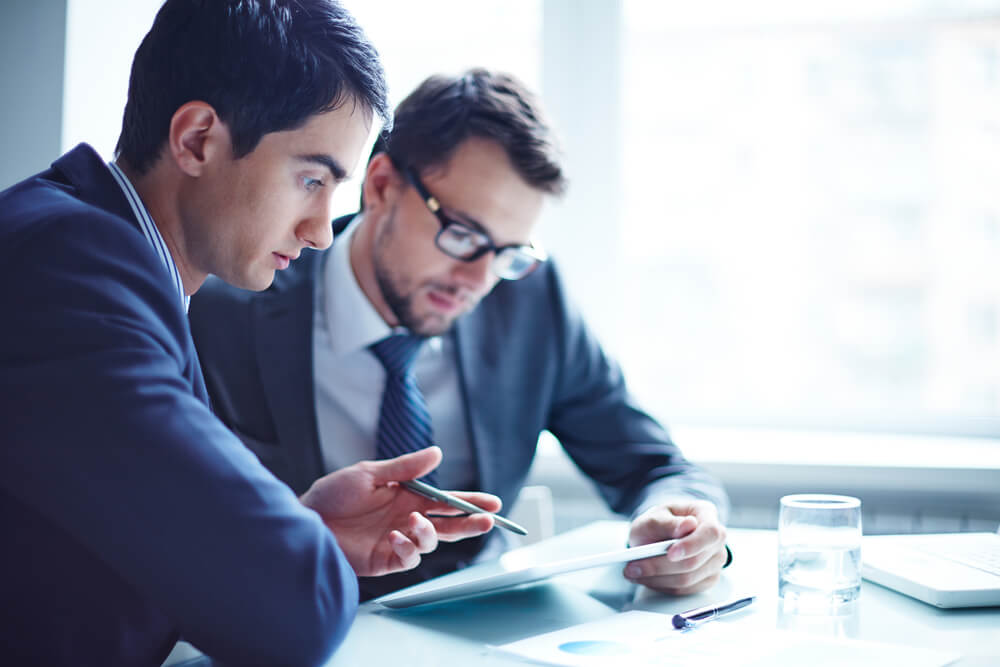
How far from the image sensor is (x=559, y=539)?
4.23 feet

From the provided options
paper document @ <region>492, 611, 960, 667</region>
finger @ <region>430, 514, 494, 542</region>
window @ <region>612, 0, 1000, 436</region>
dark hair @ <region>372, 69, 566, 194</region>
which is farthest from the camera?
window @ <region>612, 0, 1000, 436</region>

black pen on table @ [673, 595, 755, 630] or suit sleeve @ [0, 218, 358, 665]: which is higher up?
suit sleeve @ [0, 218, 358, 665]

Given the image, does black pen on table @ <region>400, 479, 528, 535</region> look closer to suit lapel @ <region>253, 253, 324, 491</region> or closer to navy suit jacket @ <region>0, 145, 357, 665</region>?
navy suit jacket @ <region>0, 145, 357, 665</region>

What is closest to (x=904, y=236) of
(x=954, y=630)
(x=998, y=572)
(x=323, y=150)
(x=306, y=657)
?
(x=998, y=572)

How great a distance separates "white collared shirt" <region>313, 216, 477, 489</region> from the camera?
1557 millimetres

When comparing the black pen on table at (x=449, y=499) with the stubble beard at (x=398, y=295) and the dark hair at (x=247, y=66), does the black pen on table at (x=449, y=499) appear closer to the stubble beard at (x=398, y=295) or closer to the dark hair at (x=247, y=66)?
the dark hair at (x=247, y=66)

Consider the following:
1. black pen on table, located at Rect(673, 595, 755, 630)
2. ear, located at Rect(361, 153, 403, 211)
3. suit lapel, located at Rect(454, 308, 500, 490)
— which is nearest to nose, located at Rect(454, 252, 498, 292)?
suit lapel, located at Rect(454, 308, 500, 490)

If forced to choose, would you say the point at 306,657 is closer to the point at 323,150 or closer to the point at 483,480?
the point at 323,150

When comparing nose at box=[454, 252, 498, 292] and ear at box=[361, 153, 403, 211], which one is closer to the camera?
nose at box=[454, 252, 498, 292]

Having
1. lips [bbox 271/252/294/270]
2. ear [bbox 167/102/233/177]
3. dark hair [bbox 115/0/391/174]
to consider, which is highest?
dark hair [bbox 115/0/391/174]

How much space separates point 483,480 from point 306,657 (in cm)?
89

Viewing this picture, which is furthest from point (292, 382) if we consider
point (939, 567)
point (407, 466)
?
point (939, 567)

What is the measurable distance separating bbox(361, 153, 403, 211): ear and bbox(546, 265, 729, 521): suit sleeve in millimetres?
385

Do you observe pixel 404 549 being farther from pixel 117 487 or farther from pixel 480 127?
pixel 480 127
